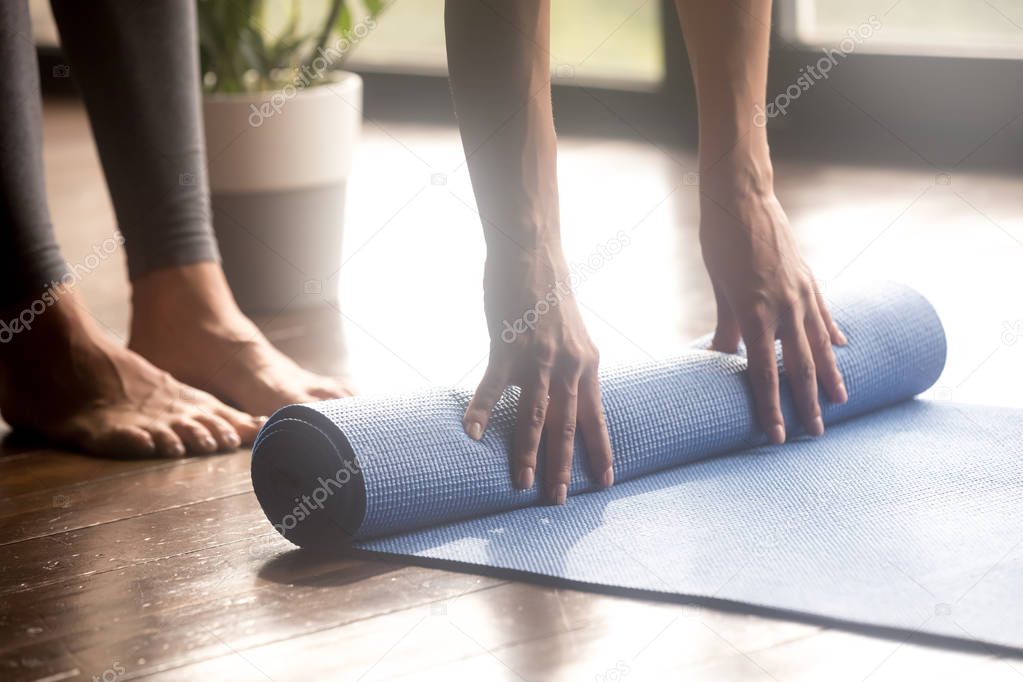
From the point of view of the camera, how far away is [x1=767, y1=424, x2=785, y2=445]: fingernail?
1323 millimetres

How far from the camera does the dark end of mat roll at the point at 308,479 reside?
1.15 meters

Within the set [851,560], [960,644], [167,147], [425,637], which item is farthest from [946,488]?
[167,147]

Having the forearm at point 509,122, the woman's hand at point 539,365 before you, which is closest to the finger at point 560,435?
the woman's hand at point 539,365

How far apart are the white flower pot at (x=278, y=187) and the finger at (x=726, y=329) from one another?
87cm

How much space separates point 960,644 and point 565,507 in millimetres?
386

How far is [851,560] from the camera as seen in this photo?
41.6 inches

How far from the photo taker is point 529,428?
1.20 meters

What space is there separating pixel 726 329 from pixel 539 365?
0.96 ft

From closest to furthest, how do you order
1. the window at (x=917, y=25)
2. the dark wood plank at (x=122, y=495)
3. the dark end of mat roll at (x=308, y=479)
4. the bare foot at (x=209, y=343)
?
the dark end of mat roll at (x=308, y=479), the dark wood plank at (x=122, y=495), the bare foot at (x=209, y=343), the window at (x=917, y=25)

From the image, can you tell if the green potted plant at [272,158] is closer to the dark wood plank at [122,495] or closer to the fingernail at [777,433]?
the dark wood plank at [122,495]

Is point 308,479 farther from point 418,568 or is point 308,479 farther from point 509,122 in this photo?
point 509,122

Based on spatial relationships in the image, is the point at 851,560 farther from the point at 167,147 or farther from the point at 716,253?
the point at 167,147

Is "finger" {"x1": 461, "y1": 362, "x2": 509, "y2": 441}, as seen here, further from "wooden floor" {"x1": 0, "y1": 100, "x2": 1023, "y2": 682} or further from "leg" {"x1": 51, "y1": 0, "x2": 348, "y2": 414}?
"leg" {"x1": 51, "y1": 0, "x2": 348, "y2": 414}

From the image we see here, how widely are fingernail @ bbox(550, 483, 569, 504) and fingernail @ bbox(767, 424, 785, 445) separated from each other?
0.76ft
